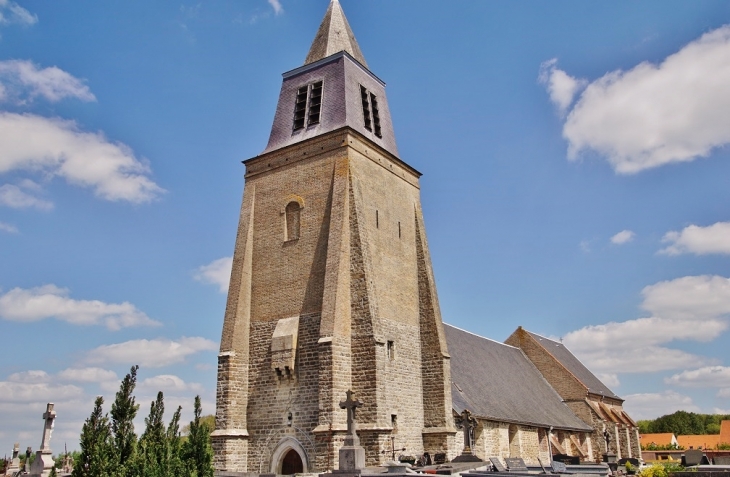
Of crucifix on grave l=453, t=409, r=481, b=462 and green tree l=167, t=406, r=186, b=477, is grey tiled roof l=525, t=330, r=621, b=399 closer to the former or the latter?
crucifix on grave l=453, t=409, r=481, b=462

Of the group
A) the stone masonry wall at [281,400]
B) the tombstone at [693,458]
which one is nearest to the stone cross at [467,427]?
the stone masonry wall at [281,400]

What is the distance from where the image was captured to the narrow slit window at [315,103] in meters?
24.3

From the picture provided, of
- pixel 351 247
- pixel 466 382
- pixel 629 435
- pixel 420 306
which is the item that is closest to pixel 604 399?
pixel 629 435

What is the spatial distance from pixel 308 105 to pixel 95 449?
14.7 m

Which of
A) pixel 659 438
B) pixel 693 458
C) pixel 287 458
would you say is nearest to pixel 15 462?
pixel 287 458

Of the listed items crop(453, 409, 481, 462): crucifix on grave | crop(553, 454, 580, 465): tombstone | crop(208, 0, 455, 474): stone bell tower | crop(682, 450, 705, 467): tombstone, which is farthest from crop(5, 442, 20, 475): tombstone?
crop(682, 450, 705, 467): tombstone

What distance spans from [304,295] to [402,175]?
6.94m

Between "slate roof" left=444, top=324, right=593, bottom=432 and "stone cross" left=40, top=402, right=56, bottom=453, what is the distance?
45.7 ft

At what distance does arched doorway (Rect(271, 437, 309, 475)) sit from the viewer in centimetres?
1972

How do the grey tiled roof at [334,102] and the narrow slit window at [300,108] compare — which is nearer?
the grey tiled roof at [334,102]

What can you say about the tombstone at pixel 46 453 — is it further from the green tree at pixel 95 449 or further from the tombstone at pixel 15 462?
the tombstone at pixel 15 462

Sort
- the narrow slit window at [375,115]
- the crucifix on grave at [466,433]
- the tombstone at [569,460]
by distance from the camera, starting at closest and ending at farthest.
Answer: the crucifix on grave at [466,433]
the narrow slit window at [375,115]
the tombstone at [569,460]

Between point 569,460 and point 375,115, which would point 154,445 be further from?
point 569,460

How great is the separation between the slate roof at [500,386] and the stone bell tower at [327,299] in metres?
4.39
